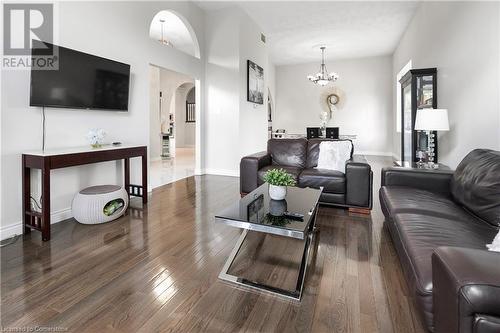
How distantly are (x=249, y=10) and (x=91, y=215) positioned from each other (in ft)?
15.6

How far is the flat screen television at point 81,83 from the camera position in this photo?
261cm

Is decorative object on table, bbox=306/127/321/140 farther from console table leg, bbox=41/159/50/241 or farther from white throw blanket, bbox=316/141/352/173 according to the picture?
console table leg, bbox=41/159/50/241

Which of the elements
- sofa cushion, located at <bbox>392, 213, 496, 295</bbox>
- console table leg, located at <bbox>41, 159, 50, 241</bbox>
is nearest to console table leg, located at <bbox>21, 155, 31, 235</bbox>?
console table leg, located at <bbox>41, 159, 50, 241</bbox>

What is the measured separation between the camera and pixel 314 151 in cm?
393

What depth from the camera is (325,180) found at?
333 centimetres

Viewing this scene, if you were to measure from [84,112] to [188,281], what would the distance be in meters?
2.43

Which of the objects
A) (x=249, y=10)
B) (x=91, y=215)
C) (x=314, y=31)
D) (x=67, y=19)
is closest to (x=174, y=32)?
(x=249, y=10)

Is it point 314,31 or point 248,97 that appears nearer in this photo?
point 248,97

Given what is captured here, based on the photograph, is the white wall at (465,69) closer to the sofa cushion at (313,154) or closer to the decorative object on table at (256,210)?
the sofa cushion at (313,154)

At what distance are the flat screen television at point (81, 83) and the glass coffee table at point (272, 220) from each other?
2.16 m

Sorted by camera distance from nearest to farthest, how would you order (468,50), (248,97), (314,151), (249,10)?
(468,50), (314,151), (249,10), (248,97)

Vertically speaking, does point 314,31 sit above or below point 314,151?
above

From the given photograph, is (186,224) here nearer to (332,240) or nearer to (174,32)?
(332,240)

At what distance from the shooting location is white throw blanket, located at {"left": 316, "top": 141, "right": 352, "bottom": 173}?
11.8 ft
